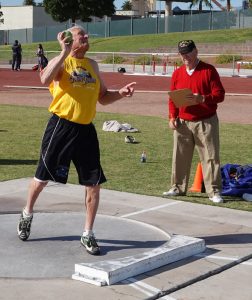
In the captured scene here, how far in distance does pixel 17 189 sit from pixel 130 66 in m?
38.2

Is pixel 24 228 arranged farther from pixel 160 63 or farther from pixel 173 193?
pixel 160 63

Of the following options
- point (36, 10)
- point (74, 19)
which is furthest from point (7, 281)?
point (36, 10)

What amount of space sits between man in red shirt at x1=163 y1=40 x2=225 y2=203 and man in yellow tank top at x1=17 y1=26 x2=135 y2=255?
214 cm

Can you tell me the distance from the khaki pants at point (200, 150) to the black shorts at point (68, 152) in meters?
2.52

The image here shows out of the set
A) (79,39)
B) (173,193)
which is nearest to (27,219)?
(79,39)

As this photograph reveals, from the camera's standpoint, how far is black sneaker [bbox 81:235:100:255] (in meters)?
6.06

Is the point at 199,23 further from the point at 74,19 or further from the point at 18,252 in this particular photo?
the point at 18,252

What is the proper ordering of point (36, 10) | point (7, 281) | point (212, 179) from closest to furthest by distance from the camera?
point (7, 281) < point (212, 179) < point (36, 10)

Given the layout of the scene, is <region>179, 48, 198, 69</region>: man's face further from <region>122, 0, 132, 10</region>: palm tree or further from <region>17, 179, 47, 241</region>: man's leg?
<region>122, 0, 132, 10</region>: palm tree

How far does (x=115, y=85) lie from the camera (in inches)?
1232

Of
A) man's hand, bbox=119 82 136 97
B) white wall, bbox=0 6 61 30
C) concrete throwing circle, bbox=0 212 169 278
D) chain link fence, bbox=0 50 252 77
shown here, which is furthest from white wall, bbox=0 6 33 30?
man's hand, bbox=119 82 136 97

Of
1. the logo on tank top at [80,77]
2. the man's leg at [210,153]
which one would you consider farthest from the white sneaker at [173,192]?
the logo on tank top at [80,77]

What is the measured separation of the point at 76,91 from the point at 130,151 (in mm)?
6493

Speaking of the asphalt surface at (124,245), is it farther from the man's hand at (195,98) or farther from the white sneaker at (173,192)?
the man's hand at (195,98)
